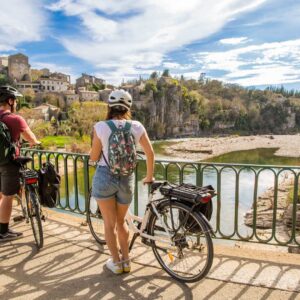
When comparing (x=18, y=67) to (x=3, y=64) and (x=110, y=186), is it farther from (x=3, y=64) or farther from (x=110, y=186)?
(x=110, y=186)

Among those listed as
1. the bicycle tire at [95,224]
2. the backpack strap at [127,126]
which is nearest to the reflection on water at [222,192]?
the bicycle tire at [95,224]

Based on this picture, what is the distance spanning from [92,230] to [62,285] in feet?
3.58

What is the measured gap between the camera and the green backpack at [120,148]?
9.28 ft

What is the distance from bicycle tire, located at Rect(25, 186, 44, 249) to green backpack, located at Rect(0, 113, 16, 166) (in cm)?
44

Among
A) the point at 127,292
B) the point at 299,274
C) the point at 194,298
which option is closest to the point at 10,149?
the point at 127,292

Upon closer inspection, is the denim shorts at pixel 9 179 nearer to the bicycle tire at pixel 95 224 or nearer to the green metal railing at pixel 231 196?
the green metal railing at pixel 231 196

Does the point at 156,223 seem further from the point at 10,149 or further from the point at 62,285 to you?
the point at 10,149

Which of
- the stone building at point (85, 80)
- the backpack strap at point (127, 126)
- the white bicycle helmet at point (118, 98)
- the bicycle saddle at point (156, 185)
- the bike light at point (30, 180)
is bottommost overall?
the bike light at point (30, 180)

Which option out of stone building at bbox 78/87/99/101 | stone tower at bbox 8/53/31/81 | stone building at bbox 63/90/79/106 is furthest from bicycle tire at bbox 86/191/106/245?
stone tower at bbox 8/53/31/81

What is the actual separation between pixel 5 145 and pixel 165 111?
10495 cm

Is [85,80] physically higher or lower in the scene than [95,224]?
higher

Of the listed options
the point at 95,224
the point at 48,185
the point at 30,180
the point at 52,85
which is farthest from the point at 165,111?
the point at 30,180

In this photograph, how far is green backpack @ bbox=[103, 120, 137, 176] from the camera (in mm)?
2828

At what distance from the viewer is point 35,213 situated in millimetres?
3850
